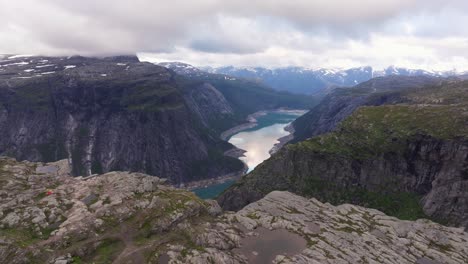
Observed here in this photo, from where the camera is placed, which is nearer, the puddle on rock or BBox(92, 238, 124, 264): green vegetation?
BBox(92, 238, 124, 264): green vegetation

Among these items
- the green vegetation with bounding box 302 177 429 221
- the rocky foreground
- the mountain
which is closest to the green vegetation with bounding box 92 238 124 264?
the rocky foreground

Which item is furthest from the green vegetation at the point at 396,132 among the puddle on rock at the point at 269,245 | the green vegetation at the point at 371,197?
the puddle on rock at the point at 269,245

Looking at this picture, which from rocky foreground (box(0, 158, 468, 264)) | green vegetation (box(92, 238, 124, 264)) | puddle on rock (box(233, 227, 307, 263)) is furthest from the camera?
puddle on rock (box(233, 227, 307, 263))

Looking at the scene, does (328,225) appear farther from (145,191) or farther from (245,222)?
(145,191)

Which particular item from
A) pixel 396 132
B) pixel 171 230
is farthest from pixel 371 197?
pixel 171 230

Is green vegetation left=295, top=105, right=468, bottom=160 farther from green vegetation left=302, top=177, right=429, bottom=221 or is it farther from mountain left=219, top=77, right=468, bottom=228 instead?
green vegetation left=302, top=177, right=429, bottom=221

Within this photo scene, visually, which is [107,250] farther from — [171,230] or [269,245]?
[269,245]
